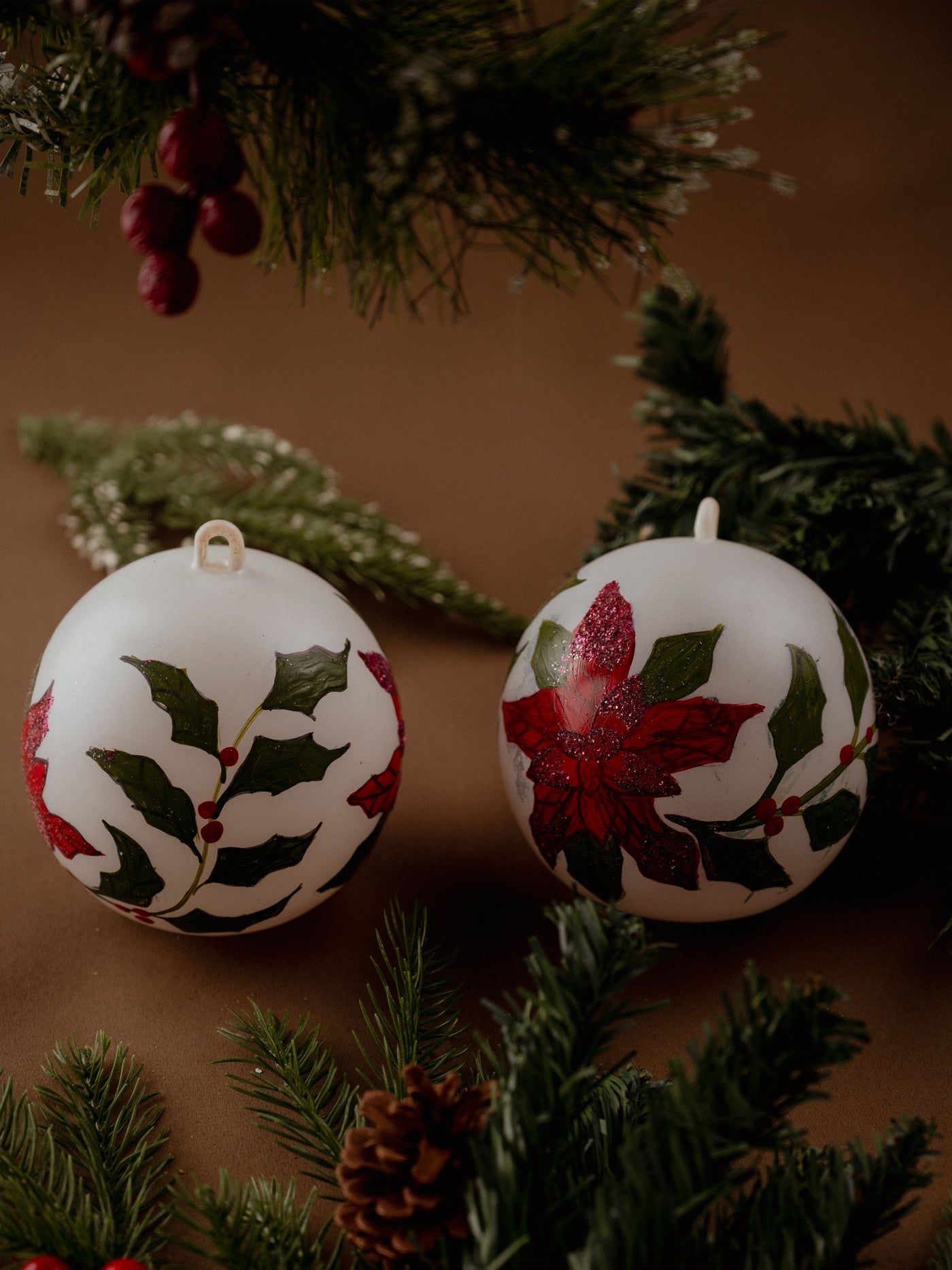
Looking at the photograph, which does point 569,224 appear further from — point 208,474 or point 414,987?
point 208,474

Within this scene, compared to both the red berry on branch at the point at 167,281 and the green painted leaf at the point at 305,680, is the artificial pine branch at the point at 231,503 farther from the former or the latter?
the red berry on branch at the point at 167,281

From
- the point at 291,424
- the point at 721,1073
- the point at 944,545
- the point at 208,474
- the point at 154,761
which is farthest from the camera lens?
the point at 291,424

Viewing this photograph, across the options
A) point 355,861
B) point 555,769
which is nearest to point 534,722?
point 555,769

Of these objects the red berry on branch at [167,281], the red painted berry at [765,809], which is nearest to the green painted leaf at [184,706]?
the red berry on branch at [167,281]

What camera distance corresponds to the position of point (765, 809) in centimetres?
66

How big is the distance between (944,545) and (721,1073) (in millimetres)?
541

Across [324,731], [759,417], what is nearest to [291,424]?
[759,417]

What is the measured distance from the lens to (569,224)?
46cm

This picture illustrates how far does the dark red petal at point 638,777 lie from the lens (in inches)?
25.8

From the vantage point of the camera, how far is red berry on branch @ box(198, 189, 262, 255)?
0.48 metres

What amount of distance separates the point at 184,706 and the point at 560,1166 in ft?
1.05

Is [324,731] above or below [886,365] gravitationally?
below

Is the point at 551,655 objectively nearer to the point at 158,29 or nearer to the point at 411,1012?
the point at 411,1012

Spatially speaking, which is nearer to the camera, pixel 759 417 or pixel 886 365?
pixel 759 417
